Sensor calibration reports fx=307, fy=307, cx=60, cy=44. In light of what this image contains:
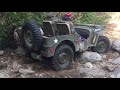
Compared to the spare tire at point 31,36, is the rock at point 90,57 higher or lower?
lower

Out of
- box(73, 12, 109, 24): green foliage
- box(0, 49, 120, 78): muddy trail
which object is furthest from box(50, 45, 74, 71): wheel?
box(73, 12, 109, 24): green foliage

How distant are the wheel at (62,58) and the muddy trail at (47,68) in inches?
4.1

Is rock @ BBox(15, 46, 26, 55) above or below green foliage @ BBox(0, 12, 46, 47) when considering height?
below

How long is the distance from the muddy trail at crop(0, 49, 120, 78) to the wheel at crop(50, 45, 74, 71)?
0.10 meters

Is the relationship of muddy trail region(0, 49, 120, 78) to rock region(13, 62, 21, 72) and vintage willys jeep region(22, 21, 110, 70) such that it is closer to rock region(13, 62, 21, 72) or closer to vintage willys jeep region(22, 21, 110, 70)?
rock region(13, 62, 21, 72)

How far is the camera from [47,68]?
596 cm

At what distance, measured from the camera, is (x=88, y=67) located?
6.14 meters

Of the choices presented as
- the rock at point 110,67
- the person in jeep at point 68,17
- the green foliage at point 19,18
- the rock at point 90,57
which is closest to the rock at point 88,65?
the rock at point 90,57

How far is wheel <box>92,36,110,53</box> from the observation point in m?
6.70

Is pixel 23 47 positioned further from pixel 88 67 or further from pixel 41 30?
pixel 88 67

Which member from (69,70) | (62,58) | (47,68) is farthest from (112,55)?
(47,68)

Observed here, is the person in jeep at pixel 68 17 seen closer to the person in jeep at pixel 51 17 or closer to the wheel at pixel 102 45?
the person in jeep at pixel 51 17

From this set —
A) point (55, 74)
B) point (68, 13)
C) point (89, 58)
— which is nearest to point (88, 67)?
point (89, 58)

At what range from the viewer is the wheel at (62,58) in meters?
5.80
